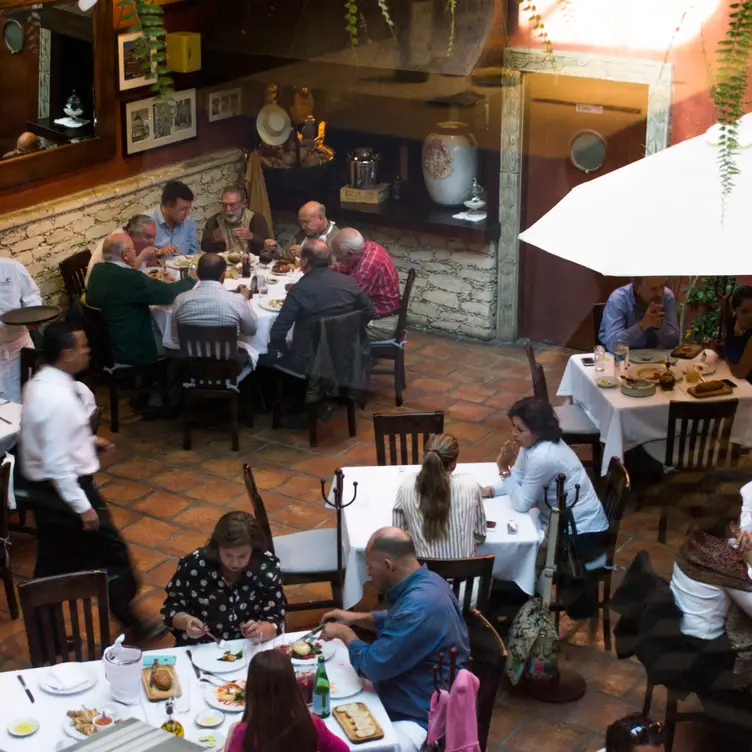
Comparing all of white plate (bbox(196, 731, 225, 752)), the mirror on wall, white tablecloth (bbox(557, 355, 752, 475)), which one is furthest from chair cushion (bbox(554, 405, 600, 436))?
the mirror on wall

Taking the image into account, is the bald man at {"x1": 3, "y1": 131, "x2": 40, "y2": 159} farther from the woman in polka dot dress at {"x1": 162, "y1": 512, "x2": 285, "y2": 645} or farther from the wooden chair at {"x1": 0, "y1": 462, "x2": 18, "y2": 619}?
the woman in polka dot dress at {"x1": 162, "y1": 512, "x2": 285, "y2": 645}

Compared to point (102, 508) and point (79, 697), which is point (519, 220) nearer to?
point (102, 508)

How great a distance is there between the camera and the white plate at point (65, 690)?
13.3 feet

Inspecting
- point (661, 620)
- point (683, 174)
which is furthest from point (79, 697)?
point (683, 174)

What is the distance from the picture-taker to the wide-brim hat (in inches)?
399

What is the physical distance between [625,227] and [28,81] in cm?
630

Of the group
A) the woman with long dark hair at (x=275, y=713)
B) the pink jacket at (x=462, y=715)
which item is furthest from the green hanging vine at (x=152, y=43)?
the pink jacket at (x=462, y=715)

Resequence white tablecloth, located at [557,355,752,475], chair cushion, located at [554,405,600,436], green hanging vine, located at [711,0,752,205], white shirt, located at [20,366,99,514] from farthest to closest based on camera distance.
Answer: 1. chair cushion, located at [554,405,600,436]
2. white tablecloth, located at [557,355,752,475]
3. white shirt, located at [20,366,99,514]
4. green hanging vine, located at [711,0,752,205]

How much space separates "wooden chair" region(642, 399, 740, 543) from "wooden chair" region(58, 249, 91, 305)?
4461 mm

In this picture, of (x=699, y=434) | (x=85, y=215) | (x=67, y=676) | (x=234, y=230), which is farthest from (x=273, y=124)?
(x=67, y=676)

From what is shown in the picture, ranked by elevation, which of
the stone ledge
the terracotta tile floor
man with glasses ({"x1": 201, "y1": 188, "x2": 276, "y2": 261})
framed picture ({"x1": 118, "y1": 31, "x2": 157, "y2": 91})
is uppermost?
framed picture ({"x1": 118, "y1": 31, "x2": 157, "y2": 91})

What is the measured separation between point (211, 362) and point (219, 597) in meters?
3.14

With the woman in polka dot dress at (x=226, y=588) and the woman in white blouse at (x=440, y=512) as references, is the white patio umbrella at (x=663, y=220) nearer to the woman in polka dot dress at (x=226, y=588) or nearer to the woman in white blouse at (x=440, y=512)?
the woman in white blouse at (x=440, y=512)

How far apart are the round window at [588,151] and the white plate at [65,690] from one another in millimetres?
6049
